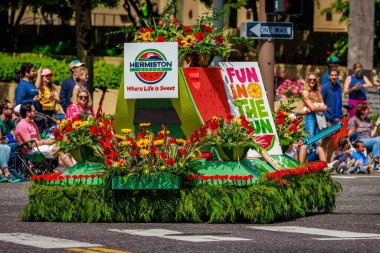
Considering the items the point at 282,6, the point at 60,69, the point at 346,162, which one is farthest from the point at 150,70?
the point at 60,69

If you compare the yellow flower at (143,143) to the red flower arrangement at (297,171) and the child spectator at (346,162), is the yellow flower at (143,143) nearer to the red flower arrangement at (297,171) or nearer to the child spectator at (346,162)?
the red flower arrangement at (297,171)

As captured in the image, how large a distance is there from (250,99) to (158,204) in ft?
7.84

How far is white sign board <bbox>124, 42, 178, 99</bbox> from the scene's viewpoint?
50.0ft

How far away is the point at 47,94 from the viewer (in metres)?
24.1

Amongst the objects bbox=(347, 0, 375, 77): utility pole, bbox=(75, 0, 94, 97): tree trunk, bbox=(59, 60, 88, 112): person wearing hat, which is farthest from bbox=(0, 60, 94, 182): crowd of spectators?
bbox=(347, 0, 375, 77): utility pole

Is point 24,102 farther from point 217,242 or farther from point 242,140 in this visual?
point 217,242

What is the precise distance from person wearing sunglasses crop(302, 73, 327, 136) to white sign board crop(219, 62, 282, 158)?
8443mm

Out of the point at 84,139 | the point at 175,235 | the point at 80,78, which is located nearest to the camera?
the point at 175,235

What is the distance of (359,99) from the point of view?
1096 inches

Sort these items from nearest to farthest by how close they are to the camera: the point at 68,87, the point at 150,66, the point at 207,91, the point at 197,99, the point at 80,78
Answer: the point at 150,66
the point at 197,99
the point at 207,91
the point at 80,78
the point at 68,87

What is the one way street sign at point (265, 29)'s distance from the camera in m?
23.4

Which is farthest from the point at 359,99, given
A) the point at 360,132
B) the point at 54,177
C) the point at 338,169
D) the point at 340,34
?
the point at 340,34

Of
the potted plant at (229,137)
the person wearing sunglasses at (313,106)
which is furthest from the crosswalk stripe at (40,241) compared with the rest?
the person wearing sunglasses at (313,106)

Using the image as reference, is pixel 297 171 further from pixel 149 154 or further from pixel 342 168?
pixel 342 168
